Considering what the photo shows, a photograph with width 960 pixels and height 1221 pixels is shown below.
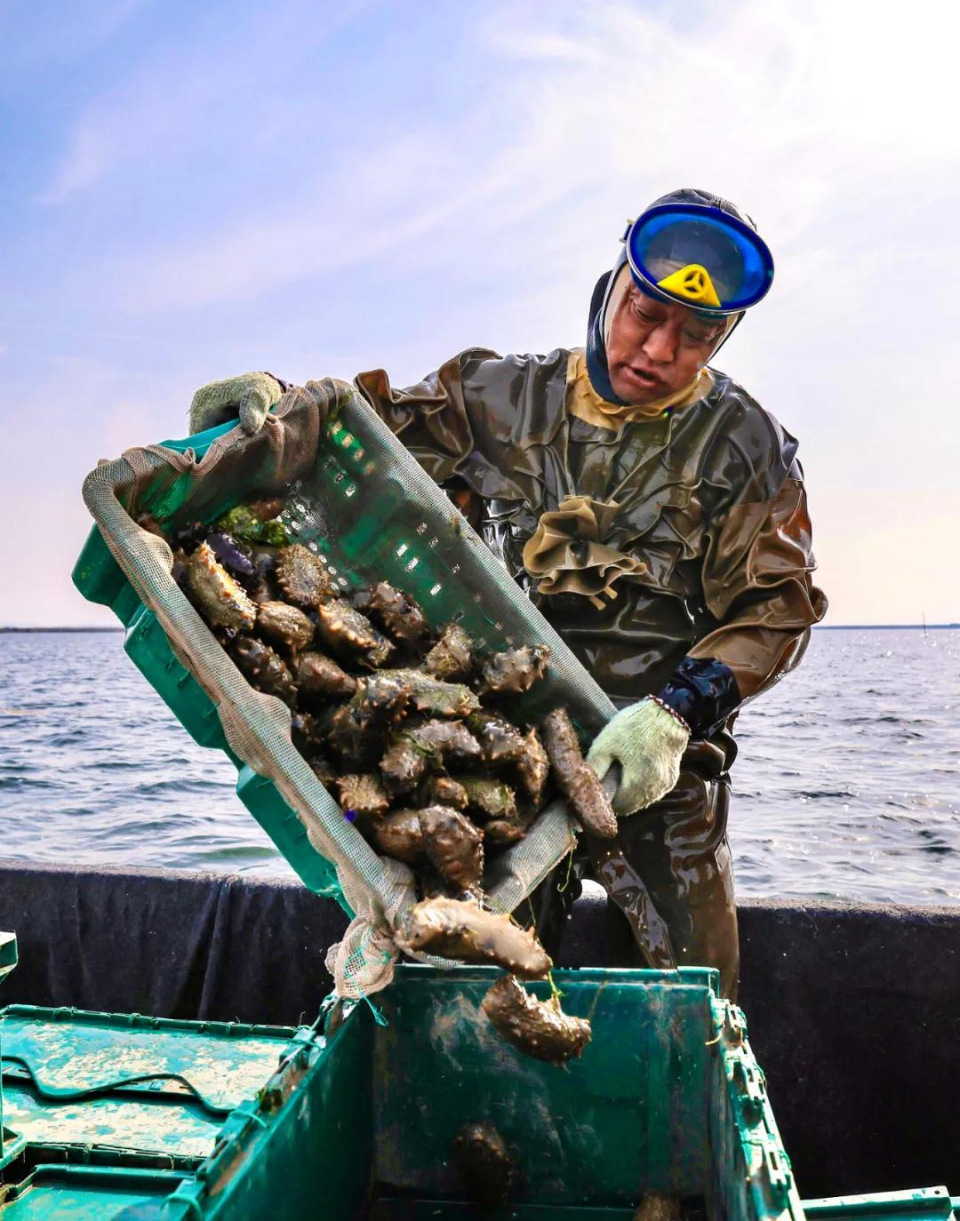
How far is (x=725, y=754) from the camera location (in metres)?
3.33

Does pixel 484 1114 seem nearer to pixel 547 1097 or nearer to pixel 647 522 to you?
pixel 547 1097

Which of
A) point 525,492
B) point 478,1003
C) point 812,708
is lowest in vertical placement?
point 812,708

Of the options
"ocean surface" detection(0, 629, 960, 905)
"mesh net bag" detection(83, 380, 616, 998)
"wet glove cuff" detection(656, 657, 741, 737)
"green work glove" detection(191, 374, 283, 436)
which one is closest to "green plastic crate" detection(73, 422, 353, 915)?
"mesh net bag" detection(83, 380, 616, 998)

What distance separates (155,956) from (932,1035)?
2803 mm

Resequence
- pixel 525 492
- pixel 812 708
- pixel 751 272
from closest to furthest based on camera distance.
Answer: pixel 751 272 < pixel 525 492 < pixel 812 708

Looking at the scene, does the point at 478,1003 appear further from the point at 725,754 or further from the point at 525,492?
the point at 525,492

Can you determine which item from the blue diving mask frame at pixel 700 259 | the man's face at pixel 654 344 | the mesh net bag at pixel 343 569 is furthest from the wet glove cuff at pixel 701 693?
the blue diving mask frame at pixel 700 259

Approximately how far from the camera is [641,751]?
8.73 feet

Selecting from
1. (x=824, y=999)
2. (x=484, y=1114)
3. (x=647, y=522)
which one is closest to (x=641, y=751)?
(x=647, y=522)

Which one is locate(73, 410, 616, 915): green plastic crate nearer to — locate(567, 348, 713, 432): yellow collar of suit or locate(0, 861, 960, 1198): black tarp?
locate(567, 348, 713, 432): yellow collar of suit

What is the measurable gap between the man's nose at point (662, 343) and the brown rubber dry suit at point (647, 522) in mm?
203

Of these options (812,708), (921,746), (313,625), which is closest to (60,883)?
(313,625)

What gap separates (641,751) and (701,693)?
12.3 inches

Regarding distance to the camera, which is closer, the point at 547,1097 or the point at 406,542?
the point at 547,1097
